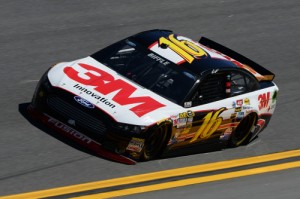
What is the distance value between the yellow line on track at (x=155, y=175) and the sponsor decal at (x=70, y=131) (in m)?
0.74

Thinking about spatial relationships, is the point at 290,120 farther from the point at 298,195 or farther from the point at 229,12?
the point at 229,12

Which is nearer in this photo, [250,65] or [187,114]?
[187,114]

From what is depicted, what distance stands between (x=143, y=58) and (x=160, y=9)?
16.8ft

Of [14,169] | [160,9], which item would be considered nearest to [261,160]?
[14,169]

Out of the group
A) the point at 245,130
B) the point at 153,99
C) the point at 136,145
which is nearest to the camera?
the point at 136,145

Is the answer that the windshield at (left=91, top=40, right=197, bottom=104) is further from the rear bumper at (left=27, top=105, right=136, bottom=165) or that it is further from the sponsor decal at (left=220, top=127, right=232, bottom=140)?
the rear bumper at (left=27, top=105, right=136, bottom=165)

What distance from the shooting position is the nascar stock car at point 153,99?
1055 centimetres

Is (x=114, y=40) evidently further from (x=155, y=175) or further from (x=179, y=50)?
(x=155, y=175)

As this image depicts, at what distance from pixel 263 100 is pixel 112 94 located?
7.92 ft

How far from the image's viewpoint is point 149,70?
37.9 ft

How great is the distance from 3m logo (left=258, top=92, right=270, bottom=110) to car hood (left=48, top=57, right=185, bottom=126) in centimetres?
156

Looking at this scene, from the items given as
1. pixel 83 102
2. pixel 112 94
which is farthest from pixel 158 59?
pixel 83 102

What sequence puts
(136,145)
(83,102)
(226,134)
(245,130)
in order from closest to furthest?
(136,145)
(83,102)
(226,134)
(245,130)

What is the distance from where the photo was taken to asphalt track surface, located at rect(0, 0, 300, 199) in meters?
10.4
